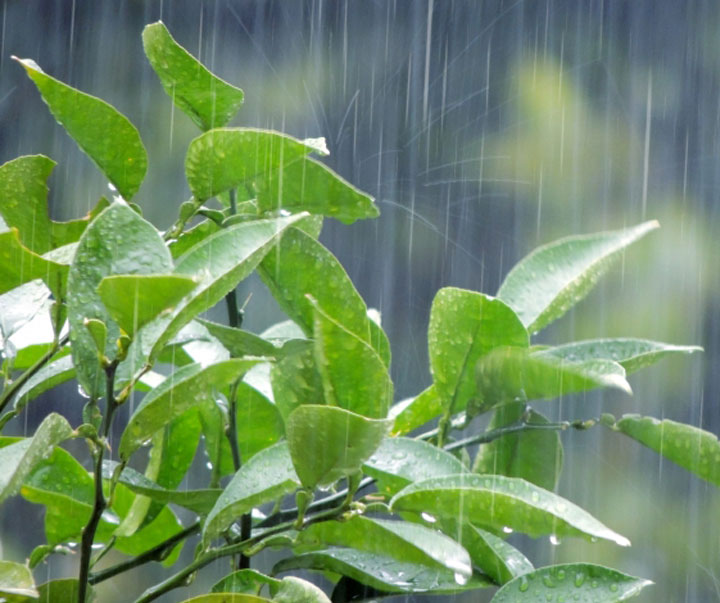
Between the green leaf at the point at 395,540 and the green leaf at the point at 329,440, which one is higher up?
the green leaf at the point at 329,440

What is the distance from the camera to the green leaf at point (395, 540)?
0.37m

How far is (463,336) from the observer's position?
446 mm

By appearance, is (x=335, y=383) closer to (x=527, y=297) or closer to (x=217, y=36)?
(x=527, y=297)

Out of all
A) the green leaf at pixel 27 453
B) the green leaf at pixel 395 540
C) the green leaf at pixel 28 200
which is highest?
the green leaf at pixel 28 200

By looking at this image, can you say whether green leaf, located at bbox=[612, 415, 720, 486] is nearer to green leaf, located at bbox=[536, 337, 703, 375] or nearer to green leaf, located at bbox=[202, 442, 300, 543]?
green leaf, located at bbox=[536, 337, 703, 375]

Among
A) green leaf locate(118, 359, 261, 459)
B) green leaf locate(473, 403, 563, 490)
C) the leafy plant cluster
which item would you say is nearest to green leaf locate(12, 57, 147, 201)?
the leafy plant cluster

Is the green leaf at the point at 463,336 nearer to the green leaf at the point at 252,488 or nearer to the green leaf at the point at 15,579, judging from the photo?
the green leaf at the point at 252,488

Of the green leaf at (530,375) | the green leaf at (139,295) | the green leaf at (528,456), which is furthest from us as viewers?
the green leaf at (528,456)

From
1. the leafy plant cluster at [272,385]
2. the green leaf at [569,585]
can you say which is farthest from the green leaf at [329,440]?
the green leaf at [569,585]

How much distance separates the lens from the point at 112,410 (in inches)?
13.1

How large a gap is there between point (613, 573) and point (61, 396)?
104 centimetres

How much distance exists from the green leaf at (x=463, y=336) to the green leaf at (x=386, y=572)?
79mm

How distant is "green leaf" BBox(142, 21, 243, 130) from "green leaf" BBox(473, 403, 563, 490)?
22 cm

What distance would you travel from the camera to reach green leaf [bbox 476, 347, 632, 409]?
408mm
